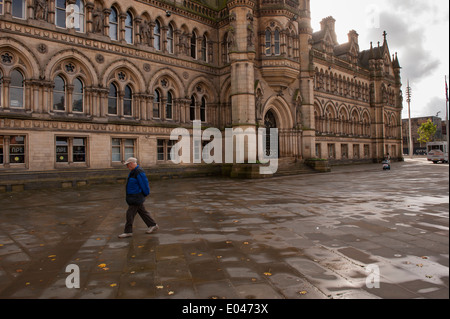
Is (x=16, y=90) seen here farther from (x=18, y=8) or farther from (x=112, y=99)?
(x=112, y=99)

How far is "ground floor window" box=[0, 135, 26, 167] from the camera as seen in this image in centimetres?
1605

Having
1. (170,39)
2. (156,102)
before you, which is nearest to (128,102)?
(156,102)

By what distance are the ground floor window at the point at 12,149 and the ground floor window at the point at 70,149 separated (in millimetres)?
1778

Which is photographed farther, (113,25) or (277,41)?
(277,41)

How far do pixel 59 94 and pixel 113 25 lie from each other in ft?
21.9

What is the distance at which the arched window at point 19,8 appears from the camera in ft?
55.5

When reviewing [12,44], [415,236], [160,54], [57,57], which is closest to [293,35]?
[160,54]

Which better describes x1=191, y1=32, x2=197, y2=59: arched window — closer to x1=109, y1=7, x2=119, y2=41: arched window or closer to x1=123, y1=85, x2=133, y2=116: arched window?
x1=109, y1=7, x2=119, y2=41: arched window

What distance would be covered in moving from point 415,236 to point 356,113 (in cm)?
4246

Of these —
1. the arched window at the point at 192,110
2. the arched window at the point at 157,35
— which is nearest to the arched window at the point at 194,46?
the arched window at the point at 157,35

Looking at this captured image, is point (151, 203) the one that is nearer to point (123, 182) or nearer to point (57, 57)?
point (123, 182)

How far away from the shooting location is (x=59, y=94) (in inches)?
721

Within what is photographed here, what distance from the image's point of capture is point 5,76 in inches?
637
